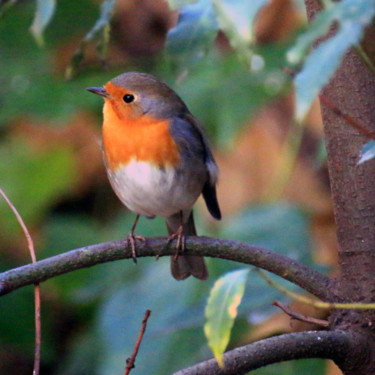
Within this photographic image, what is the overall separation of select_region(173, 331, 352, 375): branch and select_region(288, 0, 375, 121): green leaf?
636 millimetres

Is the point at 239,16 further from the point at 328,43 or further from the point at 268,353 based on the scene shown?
the point at 268,353

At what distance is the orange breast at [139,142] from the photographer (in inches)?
88.7

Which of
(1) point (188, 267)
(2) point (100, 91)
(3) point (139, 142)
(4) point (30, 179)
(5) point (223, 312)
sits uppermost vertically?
(5) point (223, 312)

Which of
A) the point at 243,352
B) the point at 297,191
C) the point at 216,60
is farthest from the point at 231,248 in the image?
the point at 297,191

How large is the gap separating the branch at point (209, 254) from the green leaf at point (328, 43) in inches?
26.2

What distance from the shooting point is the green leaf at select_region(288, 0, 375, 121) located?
77 centimetres

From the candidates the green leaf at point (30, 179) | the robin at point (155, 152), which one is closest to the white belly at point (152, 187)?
the robin at point (155, 152)

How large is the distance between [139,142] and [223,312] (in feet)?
4.34

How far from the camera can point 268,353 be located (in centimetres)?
132

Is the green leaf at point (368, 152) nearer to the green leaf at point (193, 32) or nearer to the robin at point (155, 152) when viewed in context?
the green leaf at point (193, 32)

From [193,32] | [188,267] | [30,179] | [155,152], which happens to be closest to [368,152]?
[193,32]

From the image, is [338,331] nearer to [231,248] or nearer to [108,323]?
[231,248]

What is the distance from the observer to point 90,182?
4.74m

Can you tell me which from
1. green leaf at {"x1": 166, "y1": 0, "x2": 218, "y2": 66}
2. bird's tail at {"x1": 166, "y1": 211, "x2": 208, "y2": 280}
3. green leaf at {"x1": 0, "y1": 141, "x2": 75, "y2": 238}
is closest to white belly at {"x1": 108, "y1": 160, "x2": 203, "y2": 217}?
bird's tail at {"x1": 166, "y1": 211, "x2": 208, "y2": 280}
